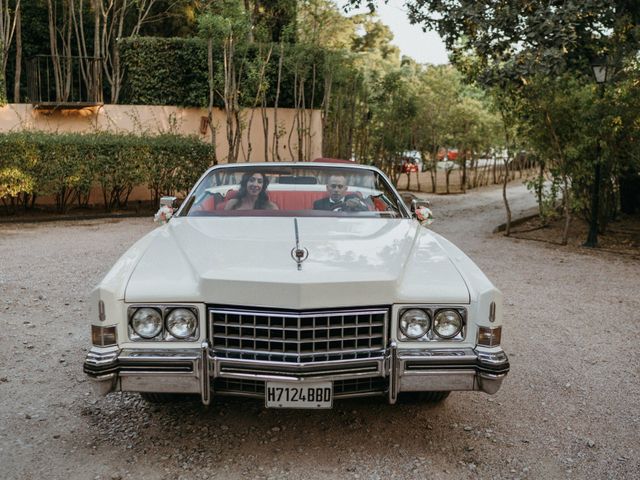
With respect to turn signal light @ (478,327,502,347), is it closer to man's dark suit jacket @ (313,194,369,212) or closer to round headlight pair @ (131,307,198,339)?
round headlight pair @ (131,307,198,339)

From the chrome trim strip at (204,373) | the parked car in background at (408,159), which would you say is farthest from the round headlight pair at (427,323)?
the parked car in background at (408,159)

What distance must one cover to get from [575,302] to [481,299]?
4613 mm

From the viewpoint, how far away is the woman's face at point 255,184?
511cm

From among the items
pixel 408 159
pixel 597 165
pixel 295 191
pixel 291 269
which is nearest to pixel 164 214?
pixel 295 191

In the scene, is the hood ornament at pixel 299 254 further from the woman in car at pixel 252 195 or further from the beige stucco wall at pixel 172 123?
the beige stucco wall at pixel 172 123

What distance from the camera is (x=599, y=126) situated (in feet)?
36.2

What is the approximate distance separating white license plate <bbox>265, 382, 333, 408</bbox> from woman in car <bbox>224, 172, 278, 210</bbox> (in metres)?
1.83

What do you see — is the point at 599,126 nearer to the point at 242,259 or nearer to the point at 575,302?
the point at 575,302

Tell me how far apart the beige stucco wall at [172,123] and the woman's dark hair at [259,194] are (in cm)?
1194

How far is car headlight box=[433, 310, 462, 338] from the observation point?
3555mm

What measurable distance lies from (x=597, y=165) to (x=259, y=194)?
8.40 m

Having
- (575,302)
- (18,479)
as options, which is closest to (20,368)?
(18,479)

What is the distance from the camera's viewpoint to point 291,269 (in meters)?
3.47

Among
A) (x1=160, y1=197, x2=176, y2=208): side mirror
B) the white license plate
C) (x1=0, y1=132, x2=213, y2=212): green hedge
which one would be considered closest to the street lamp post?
(x1=160, y1=197, x2=176, y2=208): side mirror
